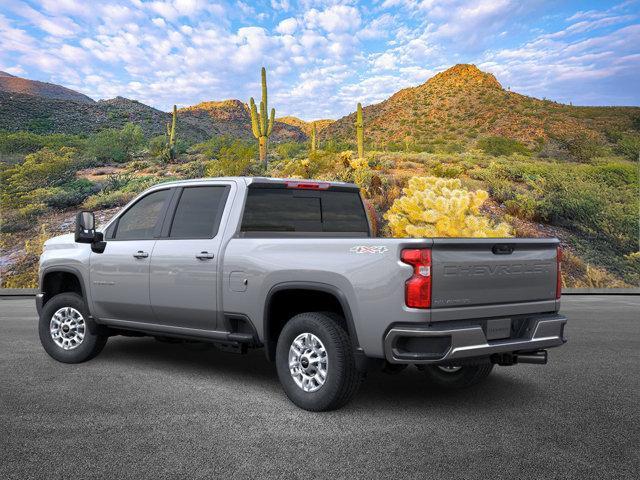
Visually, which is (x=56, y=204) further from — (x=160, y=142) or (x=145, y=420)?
(x=145, y=420)

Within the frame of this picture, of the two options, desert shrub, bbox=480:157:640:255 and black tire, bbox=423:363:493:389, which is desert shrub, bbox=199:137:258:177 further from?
black tire, bbox=423:363:493:389

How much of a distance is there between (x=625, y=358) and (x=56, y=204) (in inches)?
975

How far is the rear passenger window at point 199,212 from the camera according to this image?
7109 mm

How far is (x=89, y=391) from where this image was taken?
22.2 ft

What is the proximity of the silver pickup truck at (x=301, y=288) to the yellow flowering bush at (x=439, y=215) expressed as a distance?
26.8ft

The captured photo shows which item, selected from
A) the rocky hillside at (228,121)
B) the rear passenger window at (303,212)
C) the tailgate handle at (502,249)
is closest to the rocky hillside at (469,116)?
the rocky hillside at (228,121)

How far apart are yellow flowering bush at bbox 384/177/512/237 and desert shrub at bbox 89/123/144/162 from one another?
25.1 metres

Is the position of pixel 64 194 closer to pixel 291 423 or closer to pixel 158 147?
pixel 158 147

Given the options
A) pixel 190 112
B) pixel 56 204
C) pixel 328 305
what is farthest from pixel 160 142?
pixel 190 112

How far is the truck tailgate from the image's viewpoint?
542 cm

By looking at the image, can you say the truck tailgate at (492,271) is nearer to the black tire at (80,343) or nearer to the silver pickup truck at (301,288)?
the silver pickup truck at (301,288)

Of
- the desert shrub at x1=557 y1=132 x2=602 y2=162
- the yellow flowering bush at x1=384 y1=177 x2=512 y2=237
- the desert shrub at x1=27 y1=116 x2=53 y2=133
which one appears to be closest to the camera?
the yellow flowering bush at x1=384 y1=177 x2=512 y2=237

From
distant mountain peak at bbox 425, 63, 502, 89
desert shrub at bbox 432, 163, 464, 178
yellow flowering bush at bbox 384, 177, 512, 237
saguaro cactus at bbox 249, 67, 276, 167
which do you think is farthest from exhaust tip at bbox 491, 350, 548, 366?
distant mountain peak at bbox 425, 63, 502, 89

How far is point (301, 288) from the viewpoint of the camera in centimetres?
612
